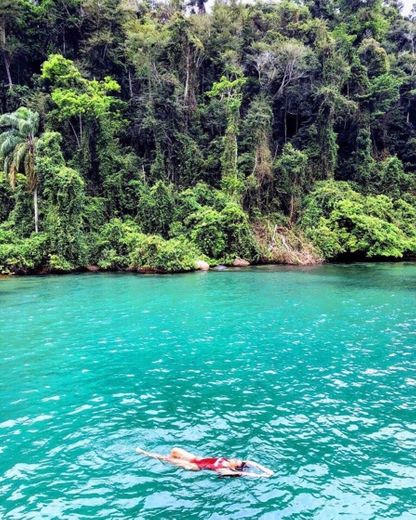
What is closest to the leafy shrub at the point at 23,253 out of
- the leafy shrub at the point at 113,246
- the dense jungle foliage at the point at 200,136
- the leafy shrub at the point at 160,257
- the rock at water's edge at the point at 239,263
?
the dense jungle foliage at the point at 200,136

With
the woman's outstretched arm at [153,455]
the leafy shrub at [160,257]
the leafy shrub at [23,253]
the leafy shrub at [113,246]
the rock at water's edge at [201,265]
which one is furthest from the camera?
the leafy shrub at [113,246]

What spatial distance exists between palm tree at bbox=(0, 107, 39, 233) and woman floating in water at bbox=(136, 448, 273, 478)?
29.7 m

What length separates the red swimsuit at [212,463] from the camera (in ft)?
22.4

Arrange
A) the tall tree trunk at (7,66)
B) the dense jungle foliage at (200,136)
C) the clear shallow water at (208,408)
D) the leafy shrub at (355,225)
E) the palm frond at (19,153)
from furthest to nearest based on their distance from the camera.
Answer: the tall tree trunk at (7,66) < the leafy shrub at (355,225) < the dense jungle foliage at (200,136) < the palm frond at (19,153) < the clear shallow water at (208,408)

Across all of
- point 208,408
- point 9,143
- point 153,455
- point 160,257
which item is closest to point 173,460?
point 153,455

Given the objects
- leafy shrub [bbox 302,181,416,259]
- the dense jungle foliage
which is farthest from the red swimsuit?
leafy shrub [bbox 302,181,416,259]

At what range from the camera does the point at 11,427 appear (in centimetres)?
848

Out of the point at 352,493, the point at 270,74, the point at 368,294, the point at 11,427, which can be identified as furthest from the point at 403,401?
the point at 270,74

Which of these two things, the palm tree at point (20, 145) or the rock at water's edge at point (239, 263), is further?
the rock at water's edge at point (239, 263)

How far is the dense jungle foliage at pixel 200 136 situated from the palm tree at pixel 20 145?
96mm

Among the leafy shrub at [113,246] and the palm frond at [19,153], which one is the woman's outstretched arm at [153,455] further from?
the palm frond at [19,153]

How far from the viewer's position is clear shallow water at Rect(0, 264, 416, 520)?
6320 mm

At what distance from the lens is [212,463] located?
22.7 feet

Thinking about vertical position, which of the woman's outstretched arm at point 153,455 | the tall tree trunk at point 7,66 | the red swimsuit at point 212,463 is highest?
the tall tree trunk at point 7,66
